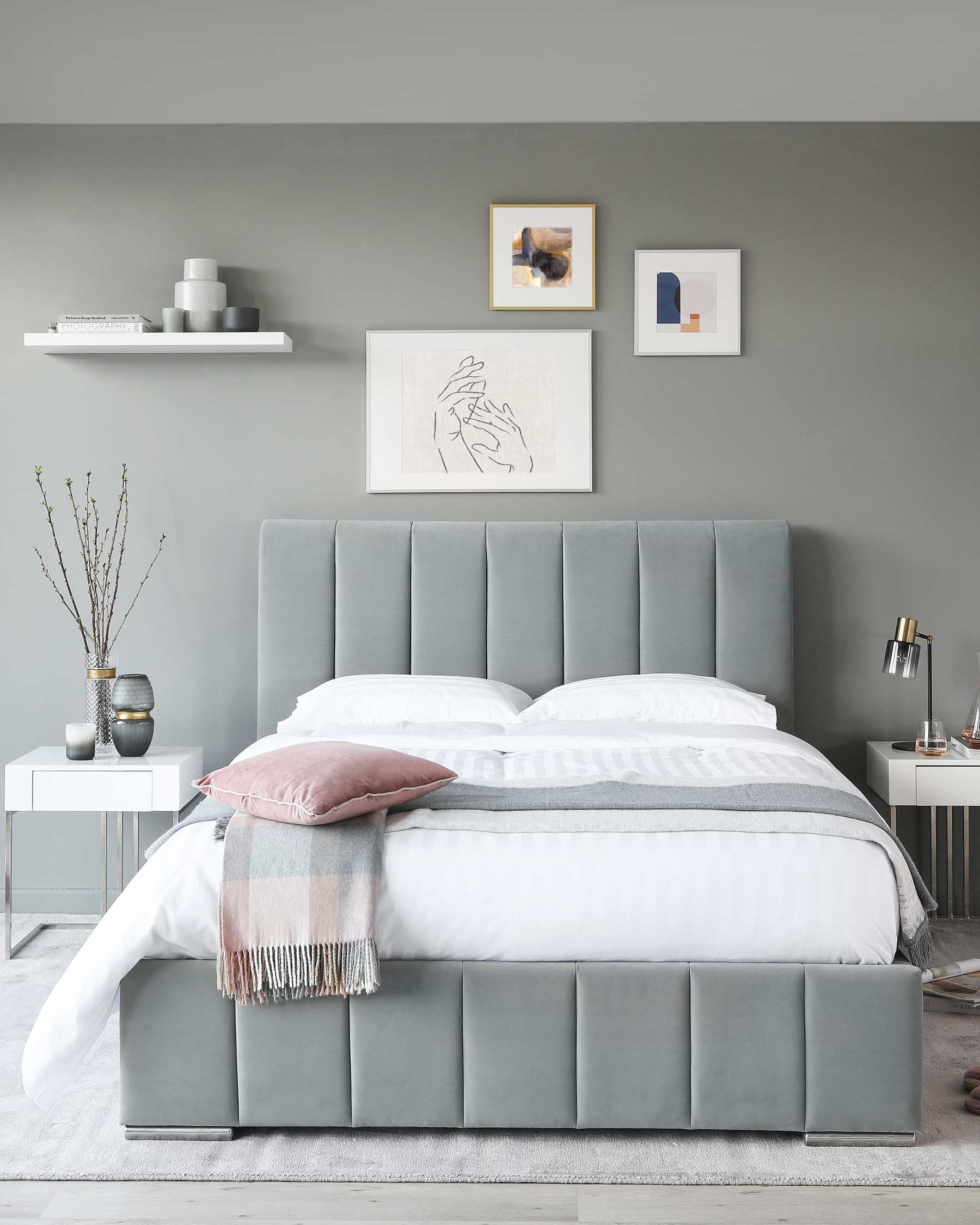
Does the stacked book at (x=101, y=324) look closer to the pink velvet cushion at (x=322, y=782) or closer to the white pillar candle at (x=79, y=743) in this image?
the white pillar candle at (x=79, y=743)

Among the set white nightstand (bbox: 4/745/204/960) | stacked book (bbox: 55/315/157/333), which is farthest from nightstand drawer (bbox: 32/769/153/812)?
stacked book (bbox: 55/315/157/333)

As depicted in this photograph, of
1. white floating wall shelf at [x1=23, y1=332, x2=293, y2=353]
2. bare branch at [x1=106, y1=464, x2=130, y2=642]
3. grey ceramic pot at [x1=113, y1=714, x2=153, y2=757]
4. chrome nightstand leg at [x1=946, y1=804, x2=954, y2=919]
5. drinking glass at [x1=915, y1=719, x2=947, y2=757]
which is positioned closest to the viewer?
grey ceramic pot at [x1=113, y1=714, x2=153, y2=757]

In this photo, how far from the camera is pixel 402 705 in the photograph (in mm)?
3244

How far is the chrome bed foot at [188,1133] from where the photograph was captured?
6.98 feet

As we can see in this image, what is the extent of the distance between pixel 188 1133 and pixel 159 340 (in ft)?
7.75

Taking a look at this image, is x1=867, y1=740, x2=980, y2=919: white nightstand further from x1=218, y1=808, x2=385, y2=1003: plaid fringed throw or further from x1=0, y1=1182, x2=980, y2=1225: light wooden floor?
x1=218, y1=808, x2=385, y2=1003: plaid fringed throw

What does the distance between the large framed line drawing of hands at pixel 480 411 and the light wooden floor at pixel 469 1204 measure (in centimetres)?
226

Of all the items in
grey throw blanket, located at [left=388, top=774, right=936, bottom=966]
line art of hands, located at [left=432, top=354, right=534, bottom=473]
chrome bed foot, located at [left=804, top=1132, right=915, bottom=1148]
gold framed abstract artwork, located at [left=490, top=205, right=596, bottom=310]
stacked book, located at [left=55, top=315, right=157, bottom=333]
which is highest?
gold framed abstract artwork, located at [left=490, top=205, right=596, bottom=310]

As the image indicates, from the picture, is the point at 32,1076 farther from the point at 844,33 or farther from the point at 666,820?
the point at 844,33

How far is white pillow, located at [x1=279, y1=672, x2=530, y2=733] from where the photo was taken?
322cm

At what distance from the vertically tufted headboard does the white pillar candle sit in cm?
56

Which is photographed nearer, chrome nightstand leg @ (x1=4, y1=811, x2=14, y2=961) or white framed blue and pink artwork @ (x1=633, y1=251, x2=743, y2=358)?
chrome nightstand leg @ (x1=4, y1=811, x2=14, y2=961)

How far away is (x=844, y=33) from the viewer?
3.01 meters

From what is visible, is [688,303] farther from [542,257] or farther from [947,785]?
[947,785]
